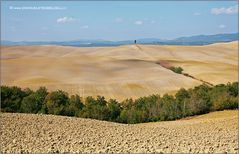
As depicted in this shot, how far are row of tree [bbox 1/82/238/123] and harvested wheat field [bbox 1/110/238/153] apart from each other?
1944 cm

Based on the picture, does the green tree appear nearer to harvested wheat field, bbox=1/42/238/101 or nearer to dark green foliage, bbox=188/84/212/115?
harvested wheat field, bbox=1/42/238/101

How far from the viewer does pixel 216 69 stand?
275 feet

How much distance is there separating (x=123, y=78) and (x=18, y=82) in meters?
17.7

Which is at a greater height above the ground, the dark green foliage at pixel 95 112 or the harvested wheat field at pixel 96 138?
the harvested wheat field at pixel 96 138

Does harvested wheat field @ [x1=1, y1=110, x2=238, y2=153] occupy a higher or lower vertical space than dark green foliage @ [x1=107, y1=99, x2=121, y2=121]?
higher

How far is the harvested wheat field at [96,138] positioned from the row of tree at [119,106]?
1944 cm

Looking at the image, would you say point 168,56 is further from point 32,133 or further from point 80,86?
point 32,133

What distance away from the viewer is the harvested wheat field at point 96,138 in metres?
13.6

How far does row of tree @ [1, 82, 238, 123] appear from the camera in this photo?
40250 mm

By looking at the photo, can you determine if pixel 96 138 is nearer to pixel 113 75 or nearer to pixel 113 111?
Answer: pixel 113 111

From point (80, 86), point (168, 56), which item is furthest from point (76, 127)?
point (168, 56)

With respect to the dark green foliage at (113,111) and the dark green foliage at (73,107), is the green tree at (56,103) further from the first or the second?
the dark green foliage at (113,111)

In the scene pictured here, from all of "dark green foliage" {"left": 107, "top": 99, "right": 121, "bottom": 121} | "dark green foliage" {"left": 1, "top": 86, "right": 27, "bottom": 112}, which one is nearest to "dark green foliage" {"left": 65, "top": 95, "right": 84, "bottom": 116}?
"dark green foliage" {"left": 107, "top": 99, "right": 121, "bottom": 121}

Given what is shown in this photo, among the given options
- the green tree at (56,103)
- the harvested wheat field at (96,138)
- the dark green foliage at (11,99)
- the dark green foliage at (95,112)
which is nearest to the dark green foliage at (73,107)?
the green tree at (56,103)
